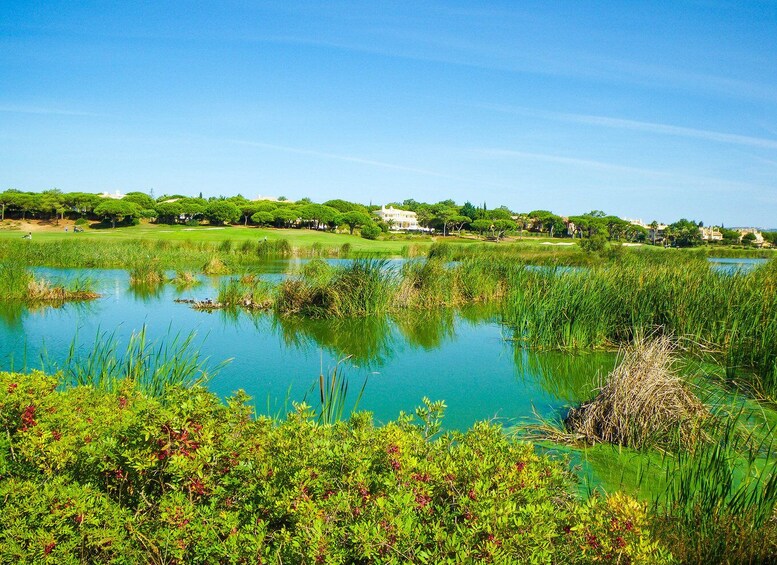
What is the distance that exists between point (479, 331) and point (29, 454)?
9.05 metres

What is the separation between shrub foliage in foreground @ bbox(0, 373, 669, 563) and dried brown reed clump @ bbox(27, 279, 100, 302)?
1184cm

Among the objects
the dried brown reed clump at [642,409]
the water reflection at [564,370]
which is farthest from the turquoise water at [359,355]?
the dried brown reed clump at [642,409]

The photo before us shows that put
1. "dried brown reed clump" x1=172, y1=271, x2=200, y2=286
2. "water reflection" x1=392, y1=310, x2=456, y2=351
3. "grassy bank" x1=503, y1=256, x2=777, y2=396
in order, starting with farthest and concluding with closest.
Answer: "dried brown reed clump" x1=172, y1=271, x2=200, y2=286 → "water reflection" x1=392, y1=310, x2=456, y2=351 → "grassy bank" x1=503, y1=256, x2=777, y2=396

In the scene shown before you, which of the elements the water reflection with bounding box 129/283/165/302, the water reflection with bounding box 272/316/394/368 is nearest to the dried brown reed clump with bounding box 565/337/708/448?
the water reflection with bounding box 272/316/394/368

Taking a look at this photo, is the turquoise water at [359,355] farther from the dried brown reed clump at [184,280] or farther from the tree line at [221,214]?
the tree line at [221,214]

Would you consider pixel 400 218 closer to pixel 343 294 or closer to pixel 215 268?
pixel 215 268

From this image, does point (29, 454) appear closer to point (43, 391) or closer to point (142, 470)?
point (43, 391)

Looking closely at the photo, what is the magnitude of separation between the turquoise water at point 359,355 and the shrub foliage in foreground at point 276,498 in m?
2.81

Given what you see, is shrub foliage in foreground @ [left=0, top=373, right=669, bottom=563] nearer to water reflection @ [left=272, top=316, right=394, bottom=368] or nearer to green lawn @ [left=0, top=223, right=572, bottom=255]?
water reflection @ [left=272, top=316, right=394, bottom=368]

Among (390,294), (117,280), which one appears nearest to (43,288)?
(117,280)

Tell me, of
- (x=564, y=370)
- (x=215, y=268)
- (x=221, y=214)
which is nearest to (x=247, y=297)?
(x=215, y=268)

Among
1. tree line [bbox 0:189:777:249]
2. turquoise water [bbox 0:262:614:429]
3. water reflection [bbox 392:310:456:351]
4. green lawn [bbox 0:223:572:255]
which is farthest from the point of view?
tree line [bbox 0:189:777:249]

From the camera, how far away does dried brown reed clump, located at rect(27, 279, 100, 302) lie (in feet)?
41.9

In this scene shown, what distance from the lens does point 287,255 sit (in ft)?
92.5
